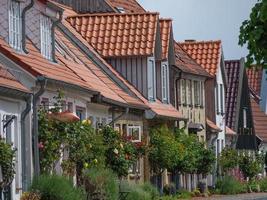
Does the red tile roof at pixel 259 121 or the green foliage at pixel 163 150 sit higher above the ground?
the red tile roof at pixel 259 121

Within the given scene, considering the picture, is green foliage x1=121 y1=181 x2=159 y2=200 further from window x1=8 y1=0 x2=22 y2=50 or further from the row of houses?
window x1=8 y1=0 x2=22 y2=50

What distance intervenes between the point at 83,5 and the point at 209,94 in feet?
40.5

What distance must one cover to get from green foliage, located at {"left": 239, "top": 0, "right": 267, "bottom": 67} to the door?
964 centimetres

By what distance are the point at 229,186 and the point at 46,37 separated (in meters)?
28.0

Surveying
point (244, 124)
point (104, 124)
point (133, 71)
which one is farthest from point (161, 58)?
point (244, 124)

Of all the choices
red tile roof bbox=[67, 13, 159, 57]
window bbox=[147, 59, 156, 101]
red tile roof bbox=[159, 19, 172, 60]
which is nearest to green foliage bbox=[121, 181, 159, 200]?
window bbox=[147, 59, 156, 101]

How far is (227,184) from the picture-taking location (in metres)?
62.5

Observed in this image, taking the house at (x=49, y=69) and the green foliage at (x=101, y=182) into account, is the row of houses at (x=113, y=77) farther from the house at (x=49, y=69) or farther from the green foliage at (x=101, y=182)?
the green foliage at (x=101, y=182)

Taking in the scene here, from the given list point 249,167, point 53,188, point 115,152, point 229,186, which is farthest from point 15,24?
point 249,167

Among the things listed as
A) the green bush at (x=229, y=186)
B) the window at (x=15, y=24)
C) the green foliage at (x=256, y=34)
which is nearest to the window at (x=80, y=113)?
the window at (x=15, y=24)

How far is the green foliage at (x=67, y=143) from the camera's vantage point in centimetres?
3294

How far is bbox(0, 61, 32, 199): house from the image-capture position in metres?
29.9

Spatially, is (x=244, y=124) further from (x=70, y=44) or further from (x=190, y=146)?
(x=70, y=44)

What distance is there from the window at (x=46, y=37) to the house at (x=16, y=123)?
383 cm
